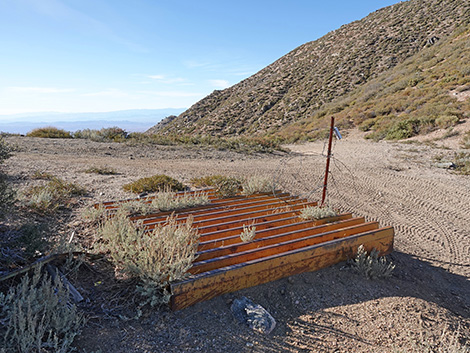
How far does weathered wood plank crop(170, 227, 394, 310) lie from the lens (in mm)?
2799

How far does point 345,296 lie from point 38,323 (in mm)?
2924

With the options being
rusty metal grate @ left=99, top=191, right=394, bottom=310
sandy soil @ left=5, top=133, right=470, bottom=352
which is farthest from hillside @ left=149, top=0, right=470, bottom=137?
rusty metal grate @ left=99, top=191, right=394, bottom=310

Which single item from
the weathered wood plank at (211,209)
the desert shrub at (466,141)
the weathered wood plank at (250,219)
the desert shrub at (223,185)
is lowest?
the weathered wood plank at (250,219)

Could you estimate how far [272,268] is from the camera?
331 cm

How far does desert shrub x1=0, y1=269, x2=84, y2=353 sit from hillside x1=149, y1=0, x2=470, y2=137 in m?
27.1

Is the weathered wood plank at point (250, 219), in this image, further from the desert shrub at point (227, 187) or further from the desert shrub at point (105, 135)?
the desert shrub at point (105, 135)

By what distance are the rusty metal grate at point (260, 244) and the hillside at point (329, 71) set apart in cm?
2427

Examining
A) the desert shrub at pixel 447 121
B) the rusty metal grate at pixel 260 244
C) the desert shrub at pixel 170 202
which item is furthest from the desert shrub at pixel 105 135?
the desert shrub at pixel 447 121

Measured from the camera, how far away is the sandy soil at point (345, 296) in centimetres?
254

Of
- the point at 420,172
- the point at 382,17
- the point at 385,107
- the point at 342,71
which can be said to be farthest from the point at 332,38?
the point at 420,172

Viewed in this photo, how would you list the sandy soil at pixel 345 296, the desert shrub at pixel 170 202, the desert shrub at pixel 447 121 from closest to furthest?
the sandy soil at pixel 345 296 → the desert shrub at pixel 170 202 → the desert shrub at pixel 447 121

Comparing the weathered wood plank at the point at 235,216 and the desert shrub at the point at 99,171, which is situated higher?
the desert shrub at the point at 99,171

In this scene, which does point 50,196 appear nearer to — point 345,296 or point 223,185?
point 223,185

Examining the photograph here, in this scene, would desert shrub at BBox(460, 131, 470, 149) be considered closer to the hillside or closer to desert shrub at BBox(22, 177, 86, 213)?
desert shrub at BBox(22, 177, 86, 213)
